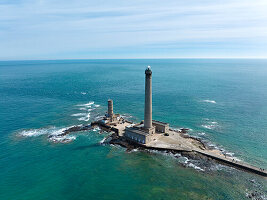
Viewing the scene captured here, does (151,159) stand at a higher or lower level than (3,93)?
lower

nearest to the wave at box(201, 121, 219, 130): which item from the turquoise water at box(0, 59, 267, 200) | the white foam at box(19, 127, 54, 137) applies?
the turquoise water at box(0, 59, 267, 200)

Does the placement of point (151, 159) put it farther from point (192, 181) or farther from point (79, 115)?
point (79, 115)

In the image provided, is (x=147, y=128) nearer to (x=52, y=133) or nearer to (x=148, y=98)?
(x=148, y=98)

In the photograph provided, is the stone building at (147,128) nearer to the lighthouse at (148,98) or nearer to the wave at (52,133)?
the lighthouse at (148,98)

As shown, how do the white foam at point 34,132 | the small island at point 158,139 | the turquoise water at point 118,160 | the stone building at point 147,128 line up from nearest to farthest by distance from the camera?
the turquoise water at point 118,160 < the small island at point 158,139 < the stone building at point 147,128 < the white foam at point 34,132

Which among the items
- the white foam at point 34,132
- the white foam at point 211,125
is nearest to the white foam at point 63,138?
the white foam at point 34,132

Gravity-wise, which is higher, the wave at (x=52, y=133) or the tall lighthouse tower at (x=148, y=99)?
the tall lighthouse tower at (x=148, y=99)

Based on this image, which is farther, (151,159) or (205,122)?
→ (205,122)

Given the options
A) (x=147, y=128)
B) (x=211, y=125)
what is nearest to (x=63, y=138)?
(x=147, y=128)

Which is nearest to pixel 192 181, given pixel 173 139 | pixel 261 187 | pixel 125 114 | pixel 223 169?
pixel 223 169

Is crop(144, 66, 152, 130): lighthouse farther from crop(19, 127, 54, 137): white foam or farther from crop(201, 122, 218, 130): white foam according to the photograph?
crop(19, 127, 54, 137): white foam

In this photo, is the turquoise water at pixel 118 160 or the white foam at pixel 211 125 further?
the white foam at pixel 211 125
